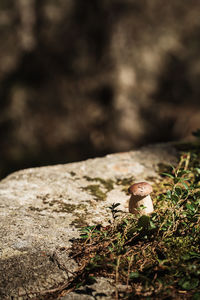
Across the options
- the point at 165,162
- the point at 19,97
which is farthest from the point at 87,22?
the point at 165,162

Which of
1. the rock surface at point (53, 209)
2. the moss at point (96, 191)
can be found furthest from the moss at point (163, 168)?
the moss at point (96, 191)

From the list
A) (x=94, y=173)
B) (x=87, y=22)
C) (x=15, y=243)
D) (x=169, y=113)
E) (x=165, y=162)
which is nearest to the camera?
(x=15, y=243)

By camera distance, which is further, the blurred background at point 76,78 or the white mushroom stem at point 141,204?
the blurred background at point 76,78

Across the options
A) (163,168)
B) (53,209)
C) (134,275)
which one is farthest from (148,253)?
(163,168)

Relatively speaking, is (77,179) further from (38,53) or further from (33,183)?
(38,53)

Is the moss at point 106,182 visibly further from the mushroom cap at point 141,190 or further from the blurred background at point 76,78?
the blurred background at point 76,78

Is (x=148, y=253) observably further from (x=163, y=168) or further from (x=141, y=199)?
(x=163, y=168)
